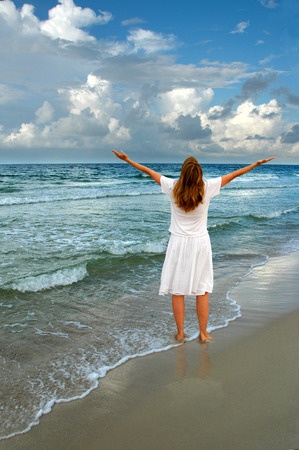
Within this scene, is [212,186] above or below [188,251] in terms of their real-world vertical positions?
above

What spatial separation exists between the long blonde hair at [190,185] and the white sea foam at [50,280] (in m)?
3.84

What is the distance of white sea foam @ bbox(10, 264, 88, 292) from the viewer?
7410 mm

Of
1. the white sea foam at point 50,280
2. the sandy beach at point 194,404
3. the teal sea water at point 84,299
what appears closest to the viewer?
the sandy beach at point 194,404

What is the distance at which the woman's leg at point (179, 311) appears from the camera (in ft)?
16.8

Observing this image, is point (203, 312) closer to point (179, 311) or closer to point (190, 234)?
point (179, 311)

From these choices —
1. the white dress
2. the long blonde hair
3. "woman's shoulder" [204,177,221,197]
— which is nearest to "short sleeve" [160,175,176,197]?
the white dress

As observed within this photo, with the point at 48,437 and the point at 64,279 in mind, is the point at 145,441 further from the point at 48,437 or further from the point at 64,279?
the point at 64,279

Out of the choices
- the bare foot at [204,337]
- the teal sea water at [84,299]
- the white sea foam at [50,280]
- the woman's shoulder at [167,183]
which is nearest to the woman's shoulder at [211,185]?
the woman's shoulder at [167,183]

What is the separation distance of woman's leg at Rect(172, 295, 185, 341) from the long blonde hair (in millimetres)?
1171

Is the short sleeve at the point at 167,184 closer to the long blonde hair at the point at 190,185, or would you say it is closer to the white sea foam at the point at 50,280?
the long blonde hair at the point at 190,185

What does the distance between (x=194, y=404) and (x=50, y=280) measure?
467 centimetres

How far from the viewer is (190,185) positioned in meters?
4.67

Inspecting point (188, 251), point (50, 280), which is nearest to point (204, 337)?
point (188, 251)

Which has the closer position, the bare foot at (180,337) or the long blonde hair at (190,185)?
the long blonde hair at (190,185)
